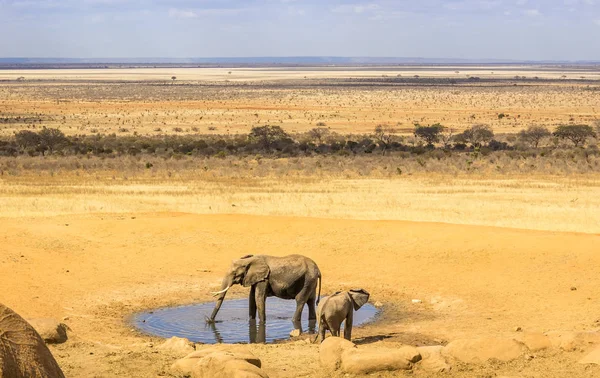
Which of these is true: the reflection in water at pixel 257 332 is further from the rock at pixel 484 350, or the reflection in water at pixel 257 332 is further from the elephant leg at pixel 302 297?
the rock at pixel 484 350

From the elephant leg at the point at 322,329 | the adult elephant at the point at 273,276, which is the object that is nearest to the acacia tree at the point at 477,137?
the adult elephant at the point at 273,276

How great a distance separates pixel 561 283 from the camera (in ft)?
62.7

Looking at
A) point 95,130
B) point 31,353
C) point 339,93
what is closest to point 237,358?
point 31,353

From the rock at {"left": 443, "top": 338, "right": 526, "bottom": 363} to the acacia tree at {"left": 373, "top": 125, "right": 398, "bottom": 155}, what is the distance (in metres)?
42.0

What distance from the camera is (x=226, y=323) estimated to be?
1758 centimetres

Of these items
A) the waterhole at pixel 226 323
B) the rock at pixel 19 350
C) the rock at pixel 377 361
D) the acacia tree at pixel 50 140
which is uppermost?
the rock at pixel 19 350

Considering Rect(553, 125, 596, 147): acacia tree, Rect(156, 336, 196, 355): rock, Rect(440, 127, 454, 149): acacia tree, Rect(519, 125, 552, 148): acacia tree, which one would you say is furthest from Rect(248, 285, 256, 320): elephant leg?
Rect(553, 125, 596, 147): acacia tree

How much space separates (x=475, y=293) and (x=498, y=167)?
90.7 ft

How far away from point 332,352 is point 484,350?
2.02 metres

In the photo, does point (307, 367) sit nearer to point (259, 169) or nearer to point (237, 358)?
point (237, 358)

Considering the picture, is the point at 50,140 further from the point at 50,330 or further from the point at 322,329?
the point at 322,329

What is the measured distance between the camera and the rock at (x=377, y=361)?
11766mm

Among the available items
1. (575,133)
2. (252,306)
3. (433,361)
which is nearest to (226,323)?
(252,306)

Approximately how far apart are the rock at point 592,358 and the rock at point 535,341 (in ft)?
2.41
